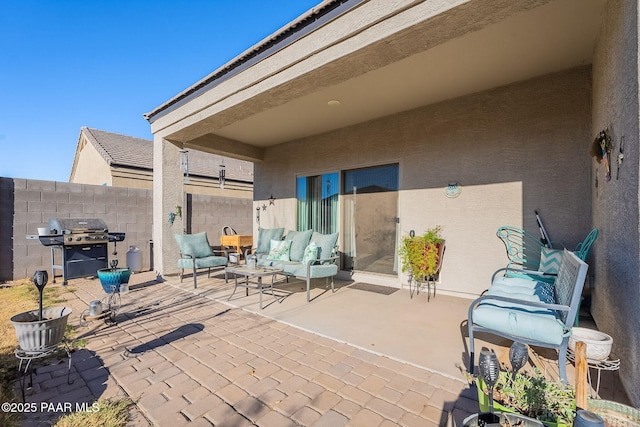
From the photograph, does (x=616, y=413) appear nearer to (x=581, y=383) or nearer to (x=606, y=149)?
(x=581, y=383)

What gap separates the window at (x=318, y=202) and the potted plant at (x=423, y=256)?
2.08 m

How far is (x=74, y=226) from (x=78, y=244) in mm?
338

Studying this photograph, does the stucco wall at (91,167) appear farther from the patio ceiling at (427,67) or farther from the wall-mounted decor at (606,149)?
the wall-mounted decor at (606,149)

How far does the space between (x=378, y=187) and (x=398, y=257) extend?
4.67 ft

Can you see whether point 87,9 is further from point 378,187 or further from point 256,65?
point 378,187

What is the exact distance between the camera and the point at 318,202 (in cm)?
665

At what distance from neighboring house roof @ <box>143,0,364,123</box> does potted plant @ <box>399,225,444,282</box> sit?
10.7ft

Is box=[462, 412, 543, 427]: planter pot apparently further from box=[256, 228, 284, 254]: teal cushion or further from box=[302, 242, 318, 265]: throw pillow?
box=[256, 228, 284, 254]: teal cushion

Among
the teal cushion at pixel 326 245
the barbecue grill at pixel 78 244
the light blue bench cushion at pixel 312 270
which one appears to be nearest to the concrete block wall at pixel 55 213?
the barbecue grill at pixel 78 244

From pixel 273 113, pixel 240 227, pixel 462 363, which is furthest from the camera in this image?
pixel 240 227

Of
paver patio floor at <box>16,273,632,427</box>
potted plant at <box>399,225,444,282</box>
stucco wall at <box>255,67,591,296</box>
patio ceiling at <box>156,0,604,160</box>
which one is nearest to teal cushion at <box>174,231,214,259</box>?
paver patio floor at <box>16,273,632,427</box>

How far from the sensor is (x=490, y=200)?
14.2 ft

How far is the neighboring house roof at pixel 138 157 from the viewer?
436 inches

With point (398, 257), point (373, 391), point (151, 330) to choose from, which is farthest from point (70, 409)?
point (398, 257)
